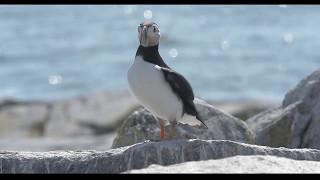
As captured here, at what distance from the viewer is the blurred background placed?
19422 mm

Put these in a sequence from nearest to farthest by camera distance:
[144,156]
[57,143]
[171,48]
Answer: [144,156] → [57,143] → [171,48]

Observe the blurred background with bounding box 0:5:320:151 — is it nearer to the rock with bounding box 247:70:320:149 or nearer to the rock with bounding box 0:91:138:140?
the rock with bounding box 0:91:138:140

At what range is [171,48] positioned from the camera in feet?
112

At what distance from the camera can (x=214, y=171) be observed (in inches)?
244

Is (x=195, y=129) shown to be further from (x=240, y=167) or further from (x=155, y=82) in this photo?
(x=240, y=167)

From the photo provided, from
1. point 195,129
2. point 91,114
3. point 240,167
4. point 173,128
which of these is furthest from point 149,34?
point 91,114

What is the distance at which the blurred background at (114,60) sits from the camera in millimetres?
19422

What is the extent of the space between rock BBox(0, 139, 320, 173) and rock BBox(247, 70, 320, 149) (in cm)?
212

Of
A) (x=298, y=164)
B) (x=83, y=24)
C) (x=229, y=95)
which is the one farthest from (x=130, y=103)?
(x=83, y=24)

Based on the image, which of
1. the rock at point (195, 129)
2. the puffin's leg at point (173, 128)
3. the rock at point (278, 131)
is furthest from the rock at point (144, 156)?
the rock at point (278, 131)

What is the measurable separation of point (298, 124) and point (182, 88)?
7.74 ft

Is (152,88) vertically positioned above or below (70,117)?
above

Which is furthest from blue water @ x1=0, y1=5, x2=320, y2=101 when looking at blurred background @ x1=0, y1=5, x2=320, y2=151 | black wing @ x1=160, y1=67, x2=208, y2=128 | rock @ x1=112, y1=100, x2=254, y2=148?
black wing @ x1=160, y1=67, x2=208, y2=128

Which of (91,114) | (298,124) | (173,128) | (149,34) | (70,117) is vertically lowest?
(70,117)
